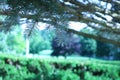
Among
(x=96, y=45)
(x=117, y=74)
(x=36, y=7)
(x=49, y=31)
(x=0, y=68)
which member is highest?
(x=36, y=7)

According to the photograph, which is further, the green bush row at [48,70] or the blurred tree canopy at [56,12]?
the green bush row at [48,70]

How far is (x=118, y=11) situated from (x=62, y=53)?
1347 inches

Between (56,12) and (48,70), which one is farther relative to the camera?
(48,70)

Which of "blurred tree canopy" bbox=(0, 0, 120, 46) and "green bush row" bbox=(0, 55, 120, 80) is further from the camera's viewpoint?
"green bush row" bbox=(0, 55, 120, 80)

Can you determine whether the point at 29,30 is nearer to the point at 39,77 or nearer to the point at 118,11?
the point at 118,11

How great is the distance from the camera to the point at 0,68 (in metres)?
6.95

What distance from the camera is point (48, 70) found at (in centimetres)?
765

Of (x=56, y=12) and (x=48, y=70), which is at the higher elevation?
(x=56, y=12)

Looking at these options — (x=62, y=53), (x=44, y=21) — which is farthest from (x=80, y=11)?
(x=62, y=53)

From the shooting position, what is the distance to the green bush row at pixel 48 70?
6985 mm

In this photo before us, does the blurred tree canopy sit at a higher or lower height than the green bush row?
higher

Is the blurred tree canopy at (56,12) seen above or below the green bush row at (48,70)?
above

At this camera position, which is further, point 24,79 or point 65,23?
point 24,79

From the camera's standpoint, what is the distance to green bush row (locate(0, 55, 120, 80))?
698 cm
